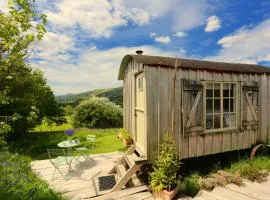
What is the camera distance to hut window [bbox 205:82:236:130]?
615 cm

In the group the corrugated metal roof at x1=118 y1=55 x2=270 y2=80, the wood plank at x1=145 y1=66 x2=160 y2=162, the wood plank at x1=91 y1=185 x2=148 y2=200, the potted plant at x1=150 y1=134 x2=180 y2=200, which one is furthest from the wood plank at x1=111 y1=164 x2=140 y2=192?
the corrugated metal roof at x1=118 y1=55 x2=270 y2=80

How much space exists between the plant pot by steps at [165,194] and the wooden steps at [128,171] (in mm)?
772

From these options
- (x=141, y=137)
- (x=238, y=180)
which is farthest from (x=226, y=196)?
(x=141, y=137)

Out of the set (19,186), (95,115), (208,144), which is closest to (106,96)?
(95,115)

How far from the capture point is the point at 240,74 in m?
6.61

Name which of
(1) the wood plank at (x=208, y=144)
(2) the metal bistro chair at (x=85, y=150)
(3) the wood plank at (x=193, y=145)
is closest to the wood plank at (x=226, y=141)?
(1) the wood plank at (x=208, y=144)

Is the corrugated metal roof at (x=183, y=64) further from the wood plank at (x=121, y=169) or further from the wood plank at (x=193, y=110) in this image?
the wood plank at (x=121, y=169)

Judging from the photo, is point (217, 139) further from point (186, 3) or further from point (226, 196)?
point (186, 3)

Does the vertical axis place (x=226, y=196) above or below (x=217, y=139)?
below

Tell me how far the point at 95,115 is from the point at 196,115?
433 inches

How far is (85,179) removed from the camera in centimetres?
577

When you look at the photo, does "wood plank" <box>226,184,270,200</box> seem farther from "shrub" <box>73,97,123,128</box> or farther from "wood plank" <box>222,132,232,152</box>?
"shrub" <box>73,97,123,128</box>

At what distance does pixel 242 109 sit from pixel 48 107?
16457 millimetres

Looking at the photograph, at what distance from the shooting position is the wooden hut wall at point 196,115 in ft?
17.7
